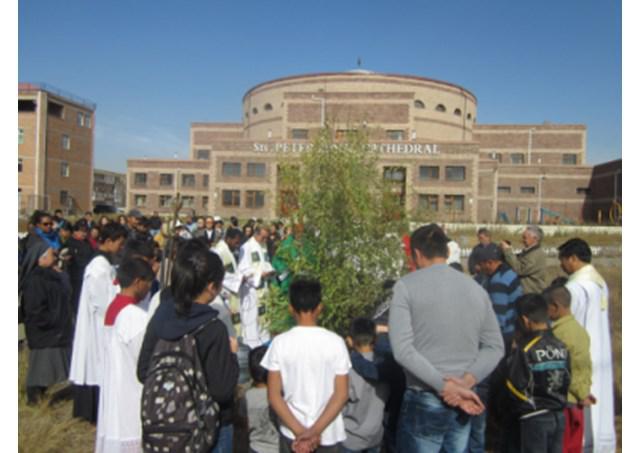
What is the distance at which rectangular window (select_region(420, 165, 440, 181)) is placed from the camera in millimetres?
43062

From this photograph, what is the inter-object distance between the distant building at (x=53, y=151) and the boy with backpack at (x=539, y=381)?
47.6 m

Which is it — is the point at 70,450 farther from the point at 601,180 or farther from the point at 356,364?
the point at 601,180

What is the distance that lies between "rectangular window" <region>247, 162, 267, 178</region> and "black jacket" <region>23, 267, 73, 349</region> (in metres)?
40.5

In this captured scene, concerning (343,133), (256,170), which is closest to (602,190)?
(256,170)

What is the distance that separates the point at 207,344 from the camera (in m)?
2.61

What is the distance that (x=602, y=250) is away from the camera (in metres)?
20.1

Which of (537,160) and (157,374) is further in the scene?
(537,160)

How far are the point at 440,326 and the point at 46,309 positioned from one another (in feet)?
14.1

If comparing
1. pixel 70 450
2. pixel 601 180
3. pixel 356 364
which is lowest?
pixel 70 450

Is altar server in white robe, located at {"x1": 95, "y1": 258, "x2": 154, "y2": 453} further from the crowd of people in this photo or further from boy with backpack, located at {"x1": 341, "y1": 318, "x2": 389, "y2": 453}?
boy with backpack, located at {"x1": 341, "y1": 318, "x2": 389, "y2": 453}

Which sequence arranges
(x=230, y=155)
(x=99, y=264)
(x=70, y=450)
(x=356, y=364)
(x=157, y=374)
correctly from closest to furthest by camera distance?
(x=157, y=374), (x=356, y=364), (x=70, y=450), (x=99, y=264), (x=230, y=155)

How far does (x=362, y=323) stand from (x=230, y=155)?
44.0 metres

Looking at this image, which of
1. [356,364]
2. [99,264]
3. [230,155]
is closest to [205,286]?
[356,364]

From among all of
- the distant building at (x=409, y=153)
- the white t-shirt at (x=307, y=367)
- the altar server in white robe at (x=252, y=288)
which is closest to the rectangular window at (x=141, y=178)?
the distant building at (x=409, y=153)
